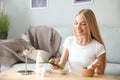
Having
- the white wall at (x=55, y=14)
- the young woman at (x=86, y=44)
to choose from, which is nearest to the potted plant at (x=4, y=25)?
the white wall at (x=55, y=14)

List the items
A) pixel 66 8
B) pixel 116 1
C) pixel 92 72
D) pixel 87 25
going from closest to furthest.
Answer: pixel 92 72 < pixel 87 25 < pixel 116 1 < pixel 66 8

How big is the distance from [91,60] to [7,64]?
4.49 ft

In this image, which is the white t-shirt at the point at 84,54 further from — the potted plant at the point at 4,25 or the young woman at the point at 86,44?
the potted plant at the point at 4,25

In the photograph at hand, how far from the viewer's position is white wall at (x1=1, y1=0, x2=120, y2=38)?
10.3 feet

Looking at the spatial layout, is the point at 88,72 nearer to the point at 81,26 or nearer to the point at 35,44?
the point at 81,26

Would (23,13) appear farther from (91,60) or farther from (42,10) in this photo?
(91,60)

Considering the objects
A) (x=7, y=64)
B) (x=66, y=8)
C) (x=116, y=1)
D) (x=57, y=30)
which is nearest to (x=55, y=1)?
(x=66, y=8)

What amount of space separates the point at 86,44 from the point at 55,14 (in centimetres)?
180

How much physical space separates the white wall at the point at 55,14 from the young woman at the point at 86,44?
142 cm

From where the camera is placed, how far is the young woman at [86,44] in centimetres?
173

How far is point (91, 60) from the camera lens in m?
1.77

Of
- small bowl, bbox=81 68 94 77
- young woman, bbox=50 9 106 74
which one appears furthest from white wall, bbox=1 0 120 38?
small bowl, bbox=81 68 94 77

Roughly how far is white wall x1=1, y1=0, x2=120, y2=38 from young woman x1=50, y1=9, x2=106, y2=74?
1.42 m

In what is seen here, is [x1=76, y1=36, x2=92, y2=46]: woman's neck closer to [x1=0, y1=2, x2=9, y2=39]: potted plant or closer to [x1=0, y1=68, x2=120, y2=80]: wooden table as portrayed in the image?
[x1=0, y1=68, x2=120, y2=80]: wooden table
